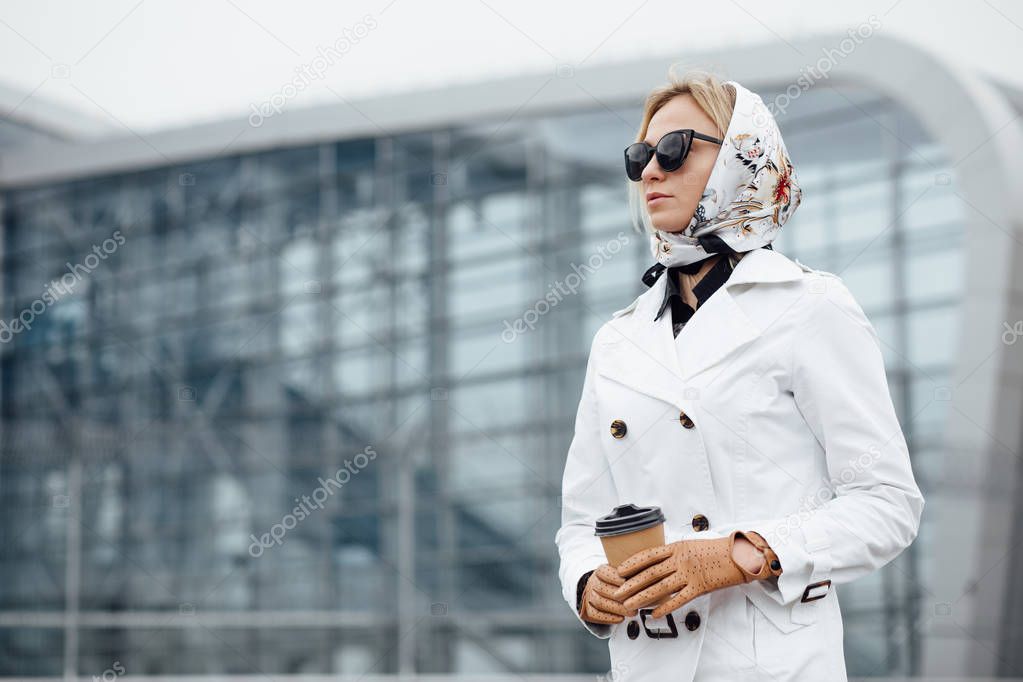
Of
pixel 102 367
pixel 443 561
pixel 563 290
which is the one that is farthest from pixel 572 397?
pixel 102 367

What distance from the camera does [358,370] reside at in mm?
21188

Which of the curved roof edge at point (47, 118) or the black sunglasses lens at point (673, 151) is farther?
the curved roof edge at point (47, 118)

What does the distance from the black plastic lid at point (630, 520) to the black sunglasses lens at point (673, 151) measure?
624 mm

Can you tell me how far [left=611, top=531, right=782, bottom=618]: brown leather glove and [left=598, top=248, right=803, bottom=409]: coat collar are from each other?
267 millimetres

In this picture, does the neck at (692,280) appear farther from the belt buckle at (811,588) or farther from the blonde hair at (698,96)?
the belt buckle at (811,588)

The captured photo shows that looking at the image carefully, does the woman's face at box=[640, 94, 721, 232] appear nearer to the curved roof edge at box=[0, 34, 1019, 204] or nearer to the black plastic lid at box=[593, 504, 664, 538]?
the black plastic lid at box=[593, 504, 664, 538]

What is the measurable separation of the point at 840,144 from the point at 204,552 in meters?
12.8

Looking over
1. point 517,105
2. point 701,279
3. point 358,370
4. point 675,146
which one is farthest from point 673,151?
point 358,370

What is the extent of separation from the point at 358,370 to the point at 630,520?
19.3 m

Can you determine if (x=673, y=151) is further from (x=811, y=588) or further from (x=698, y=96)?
(x=811, y=588)

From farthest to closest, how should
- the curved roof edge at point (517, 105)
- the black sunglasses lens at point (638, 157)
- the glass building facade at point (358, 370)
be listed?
the glass building facade at point (358, 370) → the curved roof edge at point (517, 105) → the black sunglasses lens at point (638, 157)

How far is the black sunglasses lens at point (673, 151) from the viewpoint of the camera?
230 centimetres

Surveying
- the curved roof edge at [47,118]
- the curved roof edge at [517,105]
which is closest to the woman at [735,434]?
the curved roof edge at [517,105]

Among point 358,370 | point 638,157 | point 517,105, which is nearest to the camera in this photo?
point 638,157
